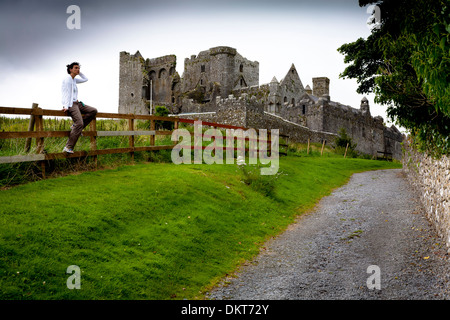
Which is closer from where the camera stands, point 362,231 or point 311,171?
point 362,231

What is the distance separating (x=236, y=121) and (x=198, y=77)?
28792 mm

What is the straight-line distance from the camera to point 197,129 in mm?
17094

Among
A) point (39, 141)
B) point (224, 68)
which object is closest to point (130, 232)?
point (39, 141)

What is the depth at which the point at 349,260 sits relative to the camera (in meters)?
8.39

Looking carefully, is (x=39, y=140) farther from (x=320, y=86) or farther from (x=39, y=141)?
(x=320, y=86)

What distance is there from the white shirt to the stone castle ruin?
57.6ft

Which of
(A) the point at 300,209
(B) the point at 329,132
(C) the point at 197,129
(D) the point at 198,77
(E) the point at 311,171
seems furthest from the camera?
(D) the point at 198,77

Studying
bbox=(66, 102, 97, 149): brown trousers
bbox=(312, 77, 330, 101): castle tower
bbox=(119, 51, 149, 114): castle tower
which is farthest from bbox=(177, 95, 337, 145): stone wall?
bbox=(119, 51, 149, 114): castle tower

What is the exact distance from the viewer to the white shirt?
33.6 ft

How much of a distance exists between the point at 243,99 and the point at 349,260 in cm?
2027

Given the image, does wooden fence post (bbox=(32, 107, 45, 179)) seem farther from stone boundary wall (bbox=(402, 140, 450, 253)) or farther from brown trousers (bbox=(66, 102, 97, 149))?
stone boundary wall (bbox=(402, 140, 450, 253))
